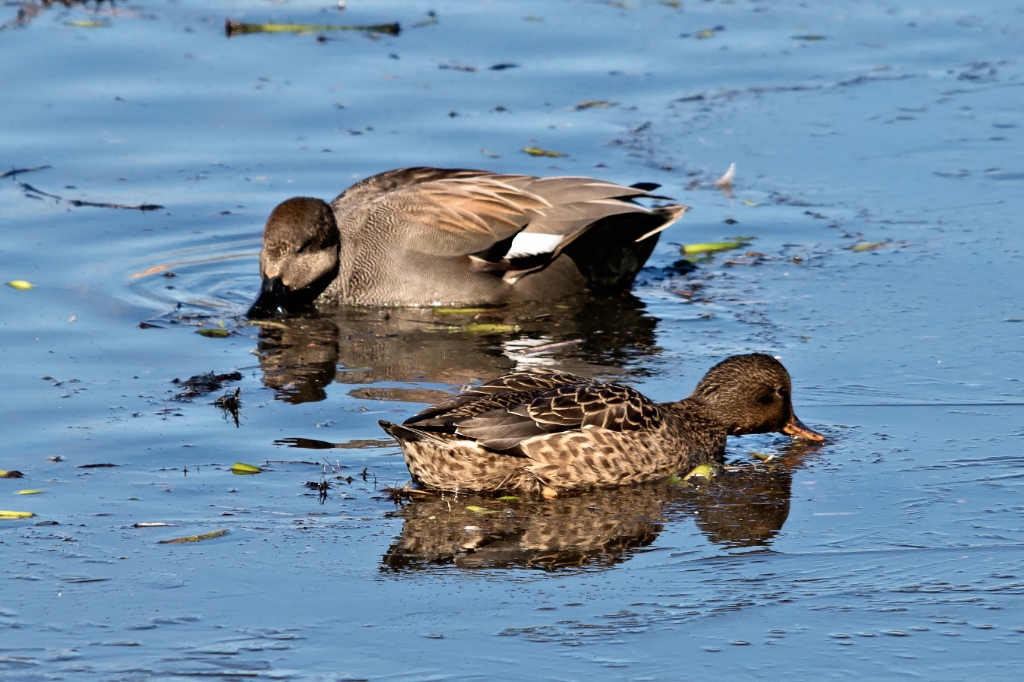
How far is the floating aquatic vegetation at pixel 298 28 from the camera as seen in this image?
49.3 feet

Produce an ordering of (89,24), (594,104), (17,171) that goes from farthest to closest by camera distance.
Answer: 1. (89,24)
2. (594,104)
3. (17,171)

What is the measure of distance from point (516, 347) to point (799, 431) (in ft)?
7.27

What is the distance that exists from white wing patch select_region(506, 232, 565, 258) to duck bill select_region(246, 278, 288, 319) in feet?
4.74

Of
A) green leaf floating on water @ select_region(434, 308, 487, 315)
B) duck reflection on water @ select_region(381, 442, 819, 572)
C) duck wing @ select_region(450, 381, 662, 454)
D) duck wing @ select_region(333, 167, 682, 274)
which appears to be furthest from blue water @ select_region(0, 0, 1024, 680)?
duck wing @ select_region(333, 167, 682, 274)

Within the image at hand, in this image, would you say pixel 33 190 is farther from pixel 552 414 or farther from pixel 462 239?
pixel 552 414

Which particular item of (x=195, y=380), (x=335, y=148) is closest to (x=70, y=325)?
(x=195, y=380)

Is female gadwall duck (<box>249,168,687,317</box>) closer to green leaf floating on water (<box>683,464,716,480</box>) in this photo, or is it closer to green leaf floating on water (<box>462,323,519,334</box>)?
green leaf floating on water (<box>462,323,519,334</box>)

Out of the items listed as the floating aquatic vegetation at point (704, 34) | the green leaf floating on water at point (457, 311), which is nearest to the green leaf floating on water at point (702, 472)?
the green leaf floating on water at point (457, 311)

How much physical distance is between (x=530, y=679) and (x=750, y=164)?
776 centimetres

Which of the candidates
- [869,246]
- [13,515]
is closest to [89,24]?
[869,246]

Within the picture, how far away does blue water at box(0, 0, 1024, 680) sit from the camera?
18.0ft

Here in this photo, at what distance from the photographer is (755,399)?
7.46 m

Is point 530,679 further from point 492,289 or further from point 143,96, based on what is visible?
point 143,96

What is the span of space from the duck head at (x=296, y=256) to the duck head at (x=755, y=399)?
3257 mm
